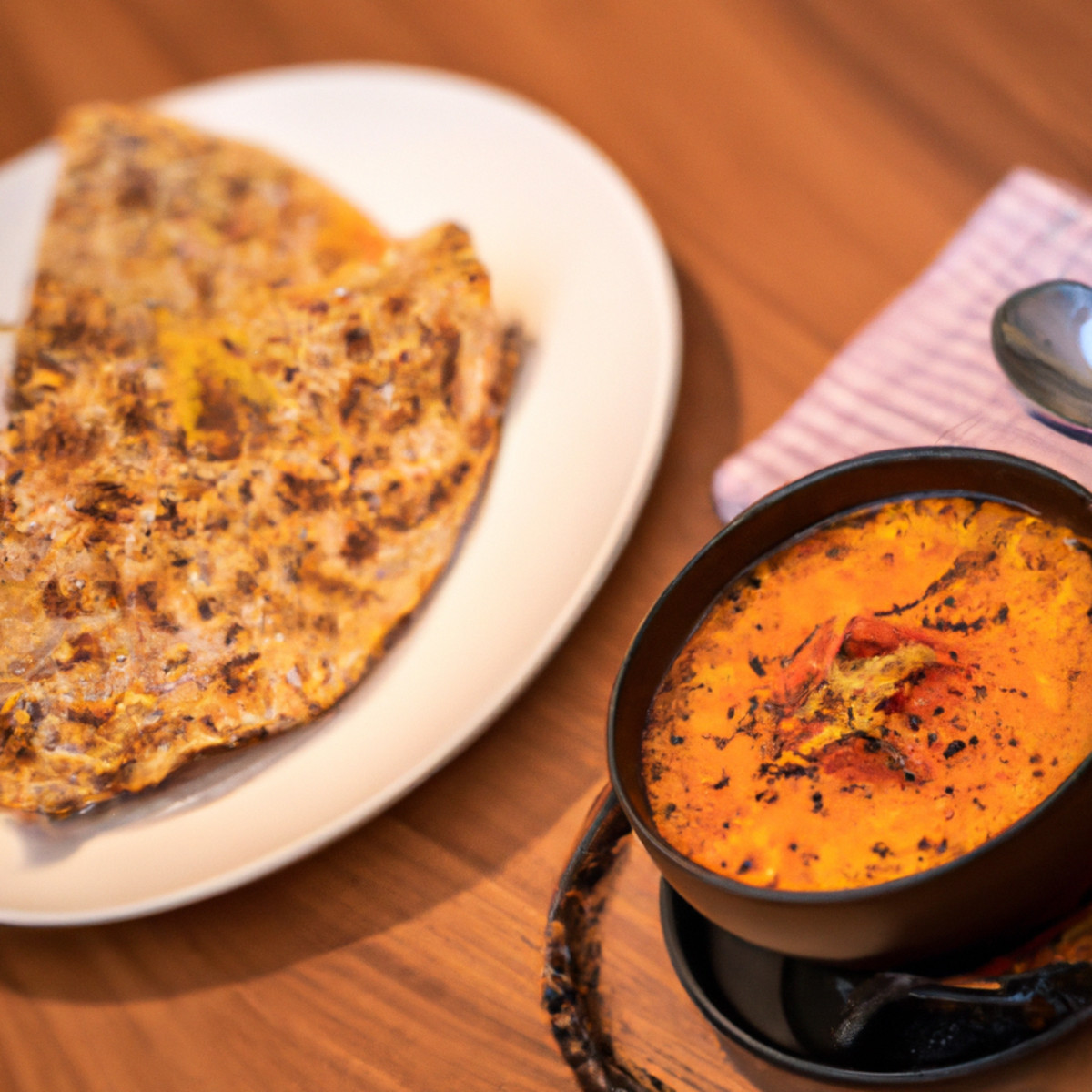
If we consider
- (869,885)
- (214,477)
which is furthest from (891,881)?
(214,477)

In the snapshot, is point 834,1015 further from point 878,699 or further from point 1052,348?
point 1052,348

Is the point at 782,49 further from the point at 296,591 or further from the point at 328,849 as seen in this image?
the point at 328,849

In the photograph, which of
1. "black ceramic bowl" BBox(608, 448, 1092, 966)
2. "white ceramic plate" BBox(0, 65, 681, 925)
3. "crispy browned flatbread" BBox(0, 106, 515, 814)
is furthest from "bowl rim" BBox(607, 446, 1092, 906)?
"crispy browned flatbread" BBox(0, 106, 515, 814)

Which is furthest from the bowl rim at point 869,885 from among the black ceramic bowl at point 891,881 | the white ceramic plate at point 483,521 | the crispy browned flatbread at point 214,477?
the crispy browned flatbread at point 214,477

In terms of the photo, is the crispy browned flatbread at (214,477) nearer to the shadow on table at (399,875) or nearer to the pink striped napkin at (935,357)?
the shadow on table at (399,875)

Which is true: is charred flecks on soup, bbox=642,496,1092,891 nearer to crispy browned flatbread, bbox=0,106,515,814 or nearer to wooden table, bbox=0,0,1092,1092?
wooden table, bbox=0,0,1092,1092

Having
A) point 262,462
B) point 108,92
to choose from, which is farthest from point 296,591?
point 108,92
